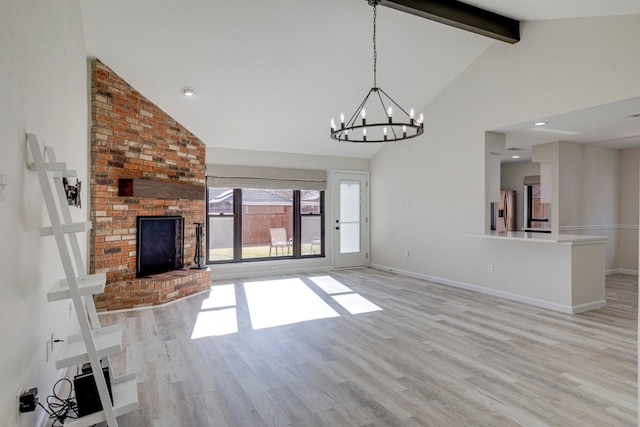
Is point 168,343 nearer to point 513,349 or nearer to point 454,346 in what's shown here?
point 454,346

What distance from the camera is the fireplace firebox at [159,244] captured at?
5086 millimetres

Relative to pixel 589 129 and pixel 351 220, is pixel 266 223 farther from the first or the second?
pixel 589 129

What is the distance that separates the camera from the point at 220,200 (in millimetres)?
6574

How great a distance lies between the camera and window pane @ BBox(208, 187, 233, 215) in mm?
6500

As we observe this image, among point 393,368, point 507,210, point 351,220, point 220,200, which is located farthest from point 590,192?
point 220,200

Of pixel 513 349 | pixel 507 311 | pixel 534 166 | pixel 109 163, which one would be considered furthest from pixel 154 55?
pixel 534 166

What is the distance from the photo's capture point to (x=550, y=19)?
13.9ft

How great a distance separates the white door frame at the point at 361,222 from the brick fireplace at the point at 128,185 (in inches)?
110

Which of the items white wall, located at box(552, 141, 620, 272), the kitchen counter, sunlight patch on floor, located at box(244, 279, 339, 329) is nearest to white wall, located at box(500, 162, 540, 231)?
white wall, located at box(552, 141, 620, 272)

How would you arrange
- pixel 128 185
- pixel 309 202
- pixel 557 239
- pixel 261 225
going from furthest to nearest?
1. pixel 309 202
2. pixel 261 225
3. pixel 128 185
4. pixel 557 239

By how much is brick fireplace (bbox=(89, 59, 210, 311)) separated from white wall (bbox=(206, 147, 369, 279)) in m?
0.89

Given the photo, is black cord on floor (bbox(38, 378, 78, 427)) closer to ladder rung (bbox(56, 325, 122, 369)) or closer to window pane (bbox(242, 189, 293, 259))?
ladder rung (bbox(56, 325, 122, 369))

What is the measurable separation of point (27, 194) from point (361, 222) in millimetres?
6363

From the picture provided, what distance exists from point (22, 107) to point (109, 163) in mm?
3167
